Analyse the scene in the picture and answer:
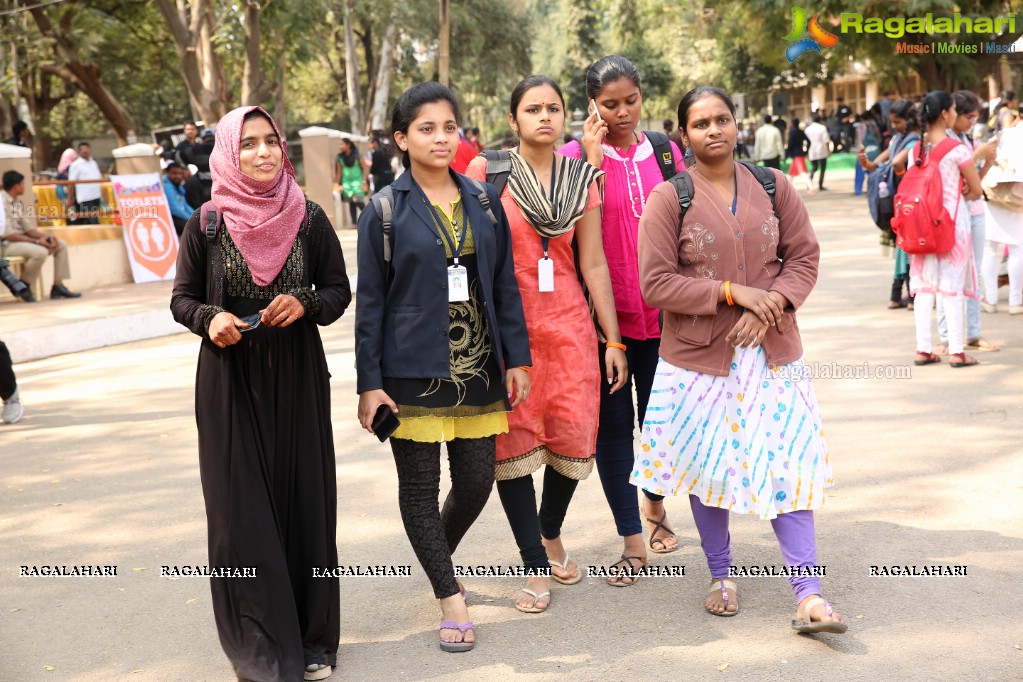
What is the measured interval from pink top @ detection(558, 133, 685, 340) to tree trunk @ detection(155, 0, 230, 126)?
16.7 metres

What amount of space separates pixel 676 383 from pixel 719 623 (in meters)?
0.87

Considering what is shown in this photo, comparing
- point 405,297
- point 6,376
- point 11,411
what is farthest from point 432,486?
point 11,411

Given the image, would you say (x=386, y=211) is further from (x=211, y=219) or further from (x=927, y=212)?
(x=927, y=212)

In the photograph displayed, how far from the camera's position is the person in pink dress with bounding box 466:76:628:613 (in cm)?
422

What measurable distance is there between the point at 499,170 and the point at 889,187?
6153 millimetres

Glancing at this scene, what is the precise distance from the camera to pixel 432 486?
4020mm

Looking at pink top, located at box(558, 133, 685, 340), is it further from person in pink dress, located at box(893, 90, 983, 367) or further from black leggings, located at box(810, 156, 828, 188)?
black leggings, located at box(810, 156, 828, 188)

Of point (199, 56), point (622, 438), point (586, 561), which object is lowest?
point (586, 561)

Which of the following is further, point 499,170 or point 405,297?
point 499,170

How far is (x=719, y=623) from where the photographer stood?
4.07 m

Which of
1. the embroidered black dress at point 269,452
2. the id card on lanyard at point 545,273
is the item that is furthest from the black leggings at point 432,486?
the id card on lanyard at point 545,273

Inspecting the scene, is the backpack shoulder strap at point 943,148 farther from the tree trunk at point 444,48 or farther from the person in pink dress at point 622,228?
the tree trunk at point 444,48

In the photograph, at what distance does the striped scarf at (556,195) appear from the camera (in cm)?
416

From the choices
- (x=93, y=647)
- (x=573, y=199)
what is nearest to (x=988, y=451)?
(x=573, y=199)
